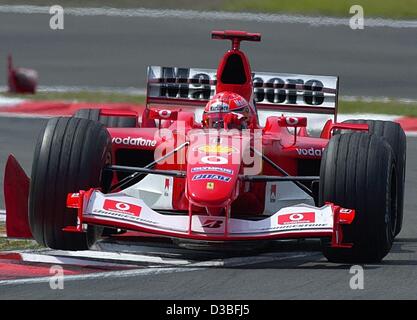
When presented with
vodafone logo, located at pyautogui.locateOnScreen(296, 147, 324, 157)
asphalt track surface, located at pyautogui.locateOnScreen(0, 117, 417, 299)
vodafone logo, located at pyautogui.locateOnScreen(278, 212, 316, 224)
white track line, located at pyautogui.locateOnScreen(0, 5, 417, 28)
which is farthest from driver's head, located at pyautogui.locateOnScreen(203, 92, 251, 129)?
white track line, located at pyautogui.locateOnScreen(0, 5, 417, 28)

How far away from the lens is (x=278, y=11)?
23.4 meters

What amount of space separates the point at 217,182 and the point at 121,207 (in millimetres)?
724

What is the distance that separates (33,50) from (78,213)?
1260cm

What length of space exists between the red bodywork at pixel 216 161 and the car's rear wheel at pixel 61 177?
0.55 feet

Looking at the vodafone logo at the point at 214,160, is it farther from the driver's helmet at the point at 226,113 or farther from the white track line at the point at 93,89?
the white track line at the point at 93,89

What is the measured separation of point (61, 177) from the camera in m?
10.7

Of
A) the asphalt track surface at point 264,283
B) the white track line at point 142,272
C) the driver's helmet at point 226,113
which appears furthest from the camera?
the driver's helmet at point 226,113

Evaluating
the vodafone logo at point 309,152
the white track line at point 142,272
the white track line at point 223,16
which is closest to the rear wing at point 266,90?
the vodafone logo at point 309,152

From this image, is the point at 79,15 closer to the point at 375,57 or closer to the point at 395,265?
the point at 375,57

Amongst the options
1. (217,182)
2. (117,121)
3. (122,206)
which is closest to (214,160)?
(217,182)

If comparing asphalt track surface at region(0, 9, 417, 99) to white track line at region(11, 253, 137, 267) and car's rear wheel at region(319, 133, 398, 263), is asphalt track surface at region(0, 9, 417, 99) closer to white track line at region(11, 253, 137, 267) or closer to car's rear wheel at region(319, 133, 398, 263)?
car's rear wheel at region(319, 133, 398, 263)

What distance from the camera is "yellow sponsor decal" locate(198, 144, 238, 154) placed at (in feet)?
36.3

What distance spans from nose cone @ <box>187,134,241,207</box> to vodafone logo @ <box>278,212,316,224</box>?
401mm

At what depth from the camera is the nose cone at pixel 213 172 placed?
1053 cm
